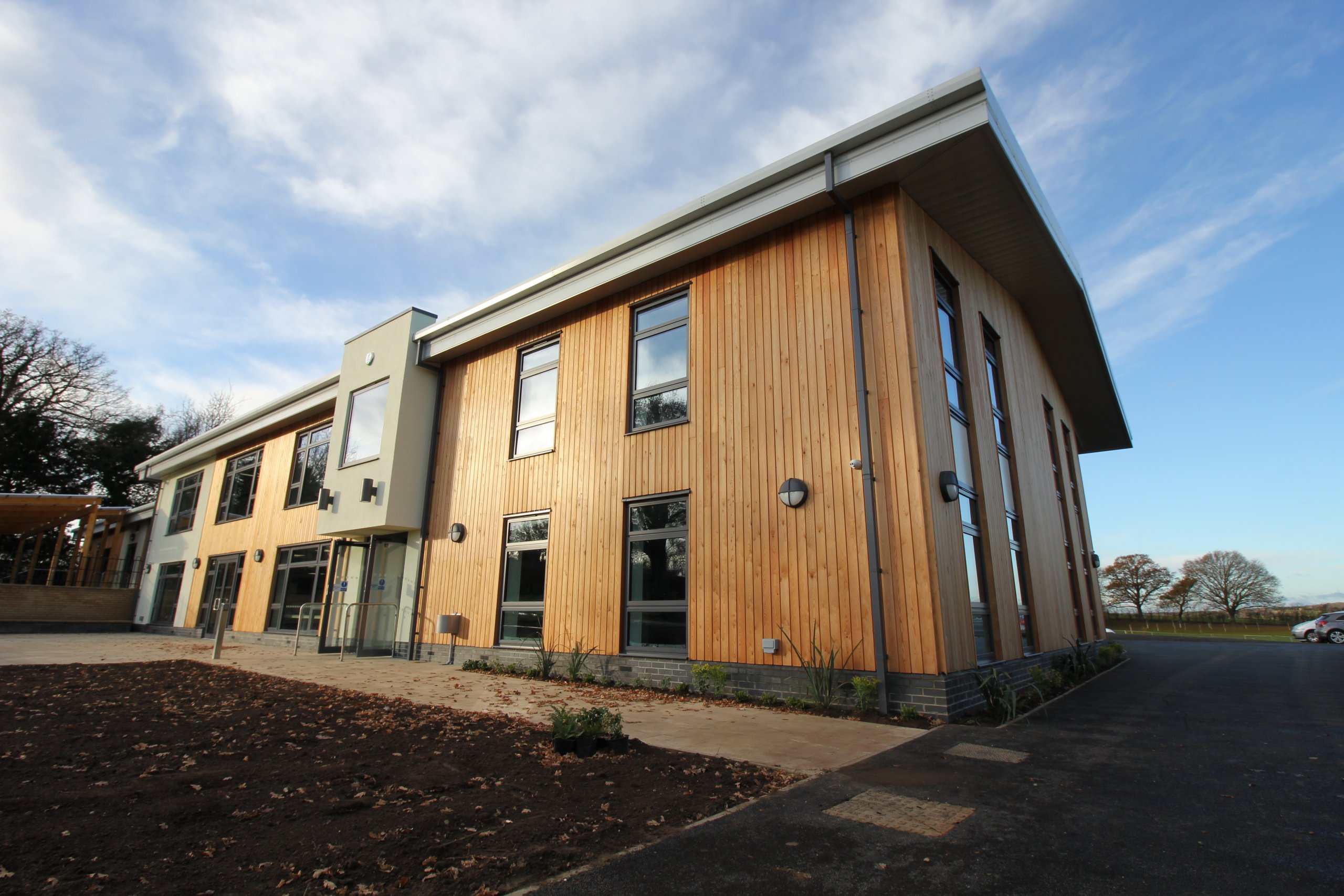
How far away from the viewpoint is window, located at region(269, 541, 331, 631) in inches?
536

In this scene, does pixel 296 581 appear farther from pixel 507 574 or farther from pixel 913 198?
pixel 913 198

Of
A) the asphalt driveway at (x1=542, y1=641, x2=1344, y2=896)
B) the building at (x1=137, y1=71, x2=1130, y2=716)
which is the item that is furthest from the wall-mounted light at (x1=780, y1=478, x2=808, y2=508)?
the asphalt driveway at (x1=542, y1=641, x2=1344, y2=896)

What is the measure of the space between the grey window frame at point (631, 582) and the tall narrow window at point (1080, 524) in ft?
31.7

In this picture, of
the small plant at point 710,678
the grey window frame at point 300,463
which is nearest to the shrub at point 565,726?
the small plant at point 710,678

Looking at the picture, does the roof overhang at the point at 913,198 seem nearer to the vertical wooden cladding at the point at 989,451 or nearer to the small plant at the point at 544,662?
the vertical wooden cladding at the point at 989,451

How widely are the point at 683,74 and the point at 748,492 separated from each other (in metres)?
5.06

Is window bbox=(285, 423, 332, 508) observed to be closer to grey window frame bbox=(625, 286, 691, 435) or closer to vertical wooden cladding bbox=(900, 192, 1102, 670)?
grey window frame bbox=(625, 286, 691, 435)

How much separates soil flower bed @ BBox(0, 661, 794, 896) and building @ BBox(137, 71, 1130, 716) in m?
3.00

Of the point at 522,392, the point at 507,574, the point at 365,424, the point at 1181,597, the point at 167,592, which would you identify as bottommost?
A: the point at 167,592

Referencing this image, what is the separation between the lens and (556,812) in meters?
3.04

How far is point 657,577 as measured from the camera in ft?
26.8

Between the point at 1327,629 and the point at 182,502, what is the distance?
39.3 m

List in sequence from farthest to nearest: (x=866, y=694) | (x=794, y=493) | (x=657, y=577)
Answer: (x=657, y=577)
(x=794, y=493)
(x=866, y=694)

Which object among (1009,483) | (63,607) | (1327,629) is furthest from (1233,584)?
(63,607)
